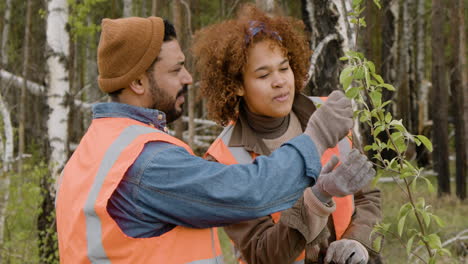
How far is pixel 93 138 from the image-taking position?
2.11 meters

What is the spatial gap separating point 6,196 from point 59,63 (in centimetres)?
172

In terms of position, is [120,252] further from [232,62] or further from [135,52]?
[232,62]

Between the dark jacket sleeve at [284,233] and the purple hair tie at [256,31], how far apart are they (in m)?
0.82

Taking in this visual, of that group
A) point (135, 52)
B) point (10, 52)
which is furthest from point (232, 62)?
point (10, 52)

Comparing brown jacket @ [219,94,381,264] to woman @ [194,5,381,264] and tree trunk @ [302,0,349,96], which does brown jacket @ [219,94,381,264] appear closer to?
woman @ [194,5,381,264]

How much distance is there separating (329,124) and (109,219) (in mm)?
830

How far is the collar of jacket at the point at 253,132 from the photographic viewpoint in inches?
102

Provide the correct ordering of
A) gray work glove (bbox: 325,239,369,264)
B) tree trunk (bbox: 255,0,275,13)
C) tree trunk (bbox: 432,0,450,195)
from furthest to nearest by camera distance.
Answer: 1. tree trunk (bbox: 432,0,450,195)
2. tree trunk (bbox: 255,0,275,13)
3. gray work glove (bbox: 325,239,369,264)

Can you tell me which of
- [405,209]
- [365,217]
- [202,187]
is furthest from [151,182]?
[365,217]

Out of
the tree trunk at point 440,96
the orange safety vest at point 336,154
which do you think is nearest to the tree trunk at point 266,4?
the orange safety vest at point 336,154

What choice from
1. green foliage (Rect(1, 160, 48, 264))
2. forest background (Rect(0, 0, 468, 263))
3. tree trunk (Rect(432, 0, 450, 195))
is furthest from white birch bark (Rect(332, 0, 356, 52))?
tree trunk (Rect(432, 0, 450, 195))

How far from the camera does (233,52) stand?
8.71 ft

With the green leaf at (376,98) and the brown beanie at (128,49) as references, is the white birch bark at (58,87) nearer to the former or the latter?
the brown beanie at (128,49)

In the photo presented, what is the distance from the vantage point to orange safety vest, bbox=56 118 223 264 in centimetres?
193
